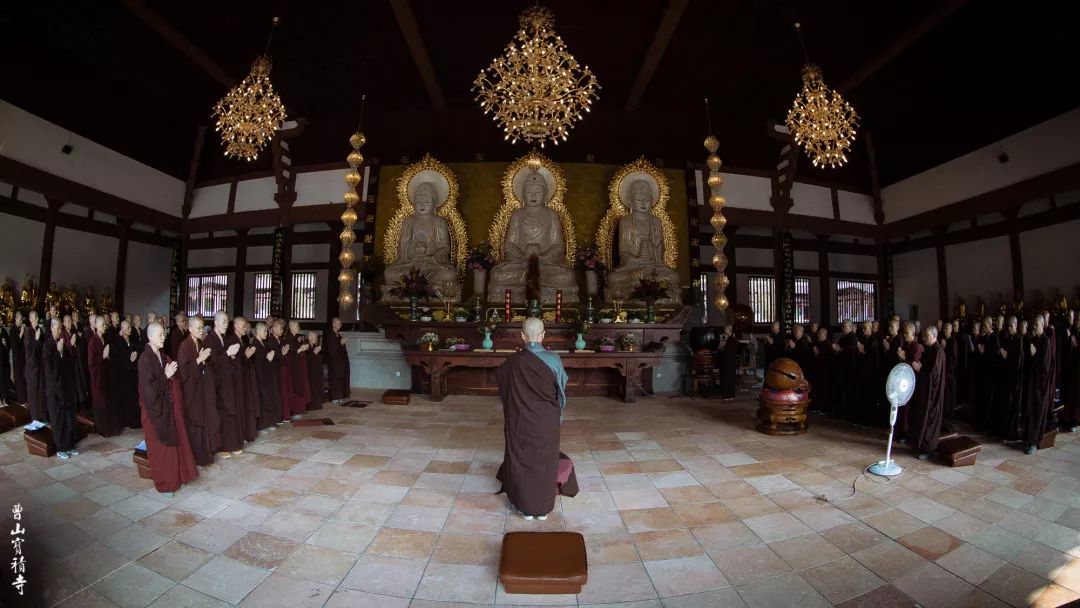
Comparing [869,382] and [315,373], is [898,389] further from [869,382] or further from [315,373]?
[315,373]

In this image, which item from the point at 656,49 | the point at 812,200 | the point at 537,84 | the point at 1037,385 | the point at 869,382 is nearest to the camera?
the point at 1037,385

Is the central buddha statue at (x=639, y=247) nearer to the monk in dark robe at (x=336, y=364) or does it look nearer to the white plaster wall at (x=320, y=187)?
the monk in dark robe at (x=336, y=364)

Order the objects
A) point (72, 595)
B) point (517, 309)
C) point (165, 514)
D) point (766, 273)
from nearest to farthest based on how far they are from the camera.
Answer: point (72, 595) → point (165, 514) → point (517, 309) → point (766, 273)

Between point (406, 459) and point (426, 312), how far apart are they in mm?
4454

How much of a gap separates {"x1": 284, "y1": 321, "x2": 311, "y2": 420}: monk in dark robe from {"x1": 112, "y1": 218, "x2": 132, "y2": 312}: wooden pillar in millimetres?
8075

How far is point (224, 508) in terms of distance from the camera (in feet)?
11.6

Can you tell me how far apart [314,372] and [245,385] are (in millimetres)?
1957

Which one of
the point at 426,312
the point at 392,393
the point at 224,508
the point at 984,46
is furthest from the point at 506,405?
the point at 984,46

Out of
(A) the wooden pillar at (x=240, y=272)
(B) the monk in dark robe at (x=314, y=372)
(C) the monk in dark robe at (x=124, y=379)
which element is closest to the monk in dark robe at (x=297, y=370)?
(B) the monk in dark robe at (x=314, y=372)

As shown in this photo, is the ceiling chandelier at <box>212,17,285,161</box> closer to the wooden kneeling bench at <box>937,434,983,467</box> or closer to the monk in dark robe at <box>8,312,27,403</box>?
the monk in dark robe at <box>8,312,27,403</box>

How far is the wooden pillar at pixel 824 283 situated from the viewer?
1271 cm

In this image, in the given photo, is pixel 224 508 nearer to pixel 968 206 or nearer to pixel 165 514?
pixel 165 514

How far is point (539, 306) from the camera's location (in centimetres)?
900

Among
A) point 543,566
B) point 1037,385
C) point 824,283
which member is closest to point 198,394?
point 543,566
